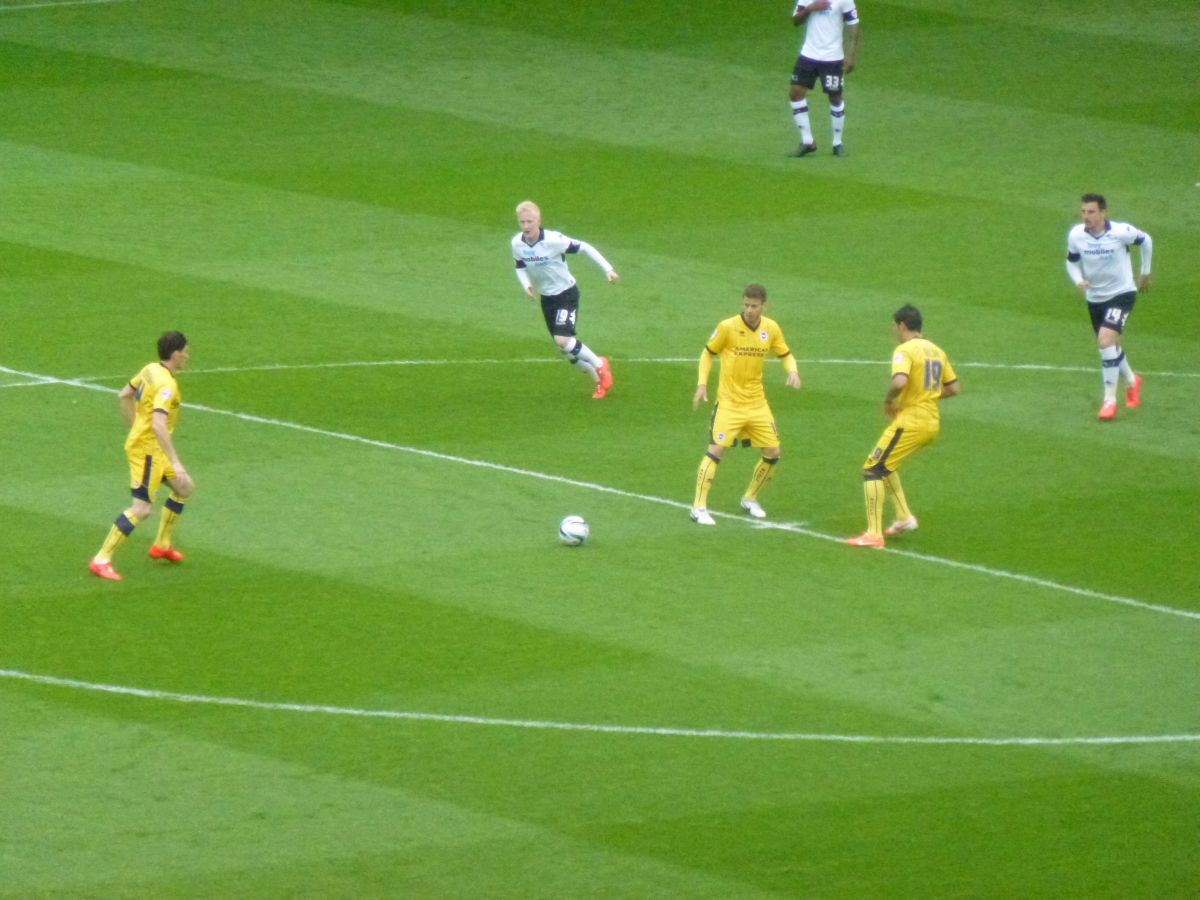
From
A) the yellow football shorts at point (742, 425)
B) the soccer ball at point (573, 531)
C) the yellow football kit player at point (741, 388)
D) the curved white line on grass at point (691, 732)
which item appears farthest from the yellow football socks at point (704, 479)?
the curved white line on grass at point (691, 732)

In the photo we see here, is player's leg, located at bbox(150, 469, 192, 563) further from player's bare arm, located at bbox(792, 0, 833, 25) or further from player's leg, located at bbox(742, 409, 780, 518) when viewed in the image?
player's bare arm, located at bbox(792, 0, 833, 25)

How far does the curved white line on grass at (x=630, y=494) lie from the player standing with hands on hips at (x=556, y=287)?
7.98ft

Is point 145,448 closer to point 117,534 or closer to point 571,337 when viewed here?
point 117,534

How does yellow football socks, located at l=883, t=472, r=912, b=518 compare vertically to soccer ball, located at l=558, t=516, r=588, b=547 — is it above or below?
above

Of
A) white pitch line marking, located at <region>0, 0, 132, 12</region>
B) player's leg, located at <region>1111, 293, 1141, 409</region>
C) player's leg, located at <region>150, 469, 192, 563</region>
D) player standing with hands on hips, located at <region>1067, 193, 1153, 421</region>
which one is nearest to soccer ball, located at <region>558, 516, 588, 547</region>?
player's leg, located at <region>150, 469, 192, 563</region>

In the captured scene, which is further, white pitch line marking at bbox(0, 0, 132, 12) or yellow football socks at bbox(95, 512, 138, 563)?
white pitch line marking at bbox(0, 0, 132, 12)

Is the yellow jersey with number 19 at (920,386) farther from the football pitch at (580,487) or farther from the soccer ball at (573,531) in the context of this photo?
the soccer ball at (573,531)

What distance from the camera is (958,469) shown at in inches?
813

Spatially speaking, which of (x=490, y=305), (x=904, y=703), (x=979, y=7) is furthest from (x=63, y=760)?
(x=979, y=7)

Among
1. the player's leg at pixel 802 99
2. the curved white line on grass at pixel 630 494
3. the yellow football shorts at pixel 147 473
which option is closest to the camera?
the curved white line on grass at pixel 630 494

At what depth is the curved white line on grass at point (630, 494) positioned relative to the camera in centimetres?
1736

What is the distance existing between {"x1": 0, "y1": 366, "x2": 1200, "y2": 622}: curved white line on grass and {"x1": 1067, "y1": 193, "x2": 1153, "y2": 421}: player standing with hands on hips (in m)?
4.77

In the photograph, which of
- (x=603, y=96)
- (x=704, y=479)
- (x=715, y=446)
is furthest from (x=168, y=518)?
(x=603, y=96)

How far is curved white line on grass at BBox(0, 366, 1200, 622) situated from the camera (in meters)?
17.4
